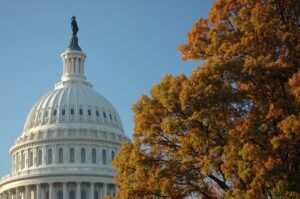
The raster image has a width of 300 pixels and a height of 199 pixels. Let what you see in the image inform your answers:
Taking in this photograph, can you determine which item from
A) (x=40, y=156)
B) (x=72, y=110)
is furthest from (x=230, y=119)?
(x=72, y=110)

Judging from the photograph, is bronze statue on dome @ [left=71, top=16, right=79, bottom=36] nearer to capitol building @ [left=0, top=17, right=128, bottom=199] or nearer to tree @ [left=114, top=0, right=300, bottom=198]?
capitol building @ [left=0, top=17, right=128, bottom=199]

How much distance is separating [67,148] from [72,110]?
9.19 metres

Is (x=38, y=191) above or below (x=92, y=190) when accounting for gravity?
above

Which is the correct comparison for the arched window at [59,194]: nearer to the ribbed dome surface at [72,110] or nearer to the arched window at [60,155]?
the arched window at [60,155]

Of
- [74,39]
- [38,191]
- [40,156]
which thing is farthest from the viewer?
[74,39]

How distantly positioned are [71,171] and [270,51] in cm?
10970

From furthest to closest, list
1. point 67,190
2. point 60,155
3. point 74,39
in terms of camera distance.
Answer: point 74,39, point 60,155, point 67,190

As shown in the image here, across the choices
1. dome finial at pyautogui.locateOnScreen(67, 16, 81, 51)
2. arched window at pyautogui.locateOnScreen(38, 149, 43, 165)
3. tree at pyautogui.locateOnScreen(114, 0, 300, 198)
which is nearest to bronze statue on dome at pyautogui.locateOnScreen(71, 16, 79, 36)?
dome finial at pyautogui.locateOnScreen(67, 16, 81, 51)

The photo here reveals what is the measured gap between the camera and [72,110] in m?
152

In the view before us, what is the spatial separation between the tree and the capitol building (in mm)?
105933

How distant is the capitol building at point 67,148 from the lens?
461ft

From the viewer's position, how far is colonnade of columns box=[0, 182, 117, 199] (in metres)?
140

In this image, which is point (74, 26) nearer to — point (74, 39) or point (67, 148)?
point (74, 39)

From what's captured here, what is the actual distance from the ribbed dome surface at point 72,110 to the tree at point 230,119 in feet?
376
